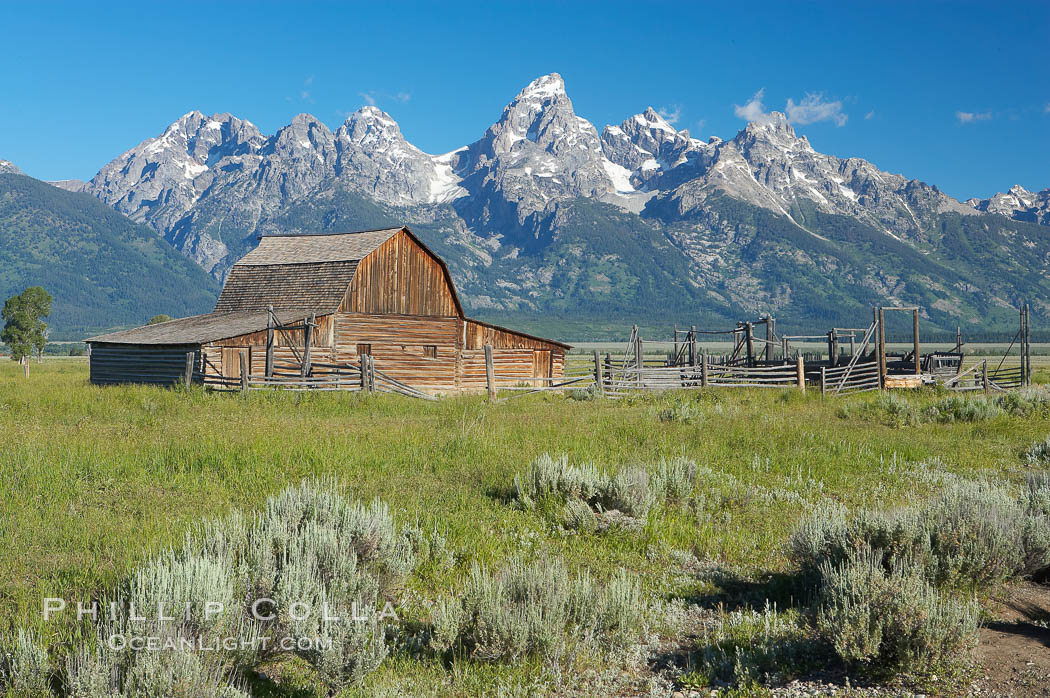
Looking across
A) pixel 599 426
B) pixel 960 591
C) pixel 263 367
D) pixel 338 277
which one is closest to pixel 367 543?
pixel 960 591

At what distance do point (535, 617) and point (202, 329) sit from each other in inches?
1016

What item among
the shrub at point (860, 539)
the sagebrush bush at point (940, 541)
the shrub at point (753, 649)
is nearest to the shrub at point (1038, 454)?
the sagebrush bush at point (940, 541)

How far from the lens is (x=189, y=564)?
4250mm

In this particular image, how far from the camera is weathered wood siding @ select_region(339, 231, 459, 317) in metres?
28.5

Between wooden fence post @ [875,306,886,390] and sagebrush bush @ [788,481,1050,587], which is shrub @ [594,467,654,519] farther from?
wooden fence post @ [875,306,886,390]

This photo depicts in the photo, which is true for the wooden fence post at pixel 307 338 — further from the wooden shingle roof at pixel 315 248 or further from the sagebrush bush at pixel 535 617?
the sagebrush bush at pixel 535 617

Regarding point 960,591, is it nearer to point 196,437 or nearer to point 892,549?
point 892,549

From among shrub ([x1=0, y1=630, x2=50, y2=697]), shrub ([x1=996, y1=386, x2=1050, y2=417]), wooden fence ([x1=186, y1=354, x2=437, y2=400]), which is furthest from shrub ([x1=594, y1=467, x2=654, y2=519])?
A: wooden fence ([x1=186, y1=354, x2=437, y2=400])

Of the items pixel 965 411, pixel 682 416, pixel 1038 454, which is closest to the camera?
pixel 1038 454

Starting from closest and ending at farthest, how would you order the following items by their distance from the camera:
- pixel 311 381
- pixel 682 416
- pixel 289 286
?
pixel 682 416, pixel 311 381, pixel 289 286

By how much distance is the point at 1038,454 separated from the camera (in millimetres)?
11219

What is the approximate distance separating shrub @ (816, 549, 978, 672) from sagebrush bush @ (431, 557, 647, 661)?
4.31 ft

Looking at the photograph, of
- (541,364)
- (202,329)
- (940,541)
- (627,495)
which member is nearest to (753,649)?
(940,541)

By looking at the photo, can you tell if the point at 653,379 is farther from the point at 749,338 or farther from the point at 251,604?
the point at 251,604
